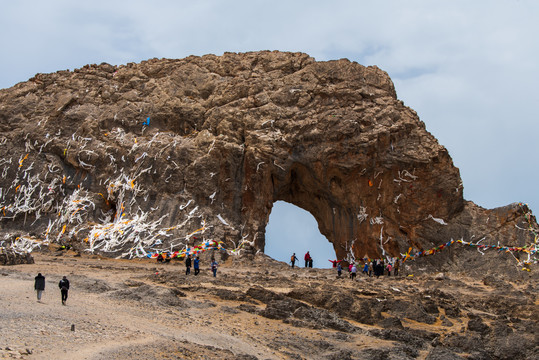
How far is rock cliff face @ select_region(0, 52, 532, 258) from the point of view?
2898 centimetres

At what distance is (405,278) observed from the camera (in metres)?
25.6

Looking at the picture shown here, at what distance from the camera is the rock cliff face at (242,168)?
2898cm

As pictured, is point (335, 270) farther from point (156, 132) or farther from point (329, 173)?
point (156, 132)

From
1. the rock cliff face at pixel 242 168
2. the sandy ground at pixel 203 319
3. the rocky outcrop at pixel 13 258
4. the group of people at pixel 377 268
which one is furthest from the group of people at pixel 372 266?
the rocky outcrop at pixel 13 258

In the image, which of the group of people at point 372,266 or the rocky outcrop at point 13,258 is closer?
the rocky outcrop at point 13,258

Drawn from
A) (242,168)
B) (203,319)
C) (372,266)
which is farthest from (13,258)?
(372,266)

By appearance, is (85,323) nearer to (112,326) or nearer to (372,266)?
(112,326)

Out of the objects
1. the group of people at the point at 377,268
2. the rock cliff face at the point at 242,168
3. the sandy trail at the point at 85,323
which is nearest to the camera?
the sandy trail at the point at 85,323

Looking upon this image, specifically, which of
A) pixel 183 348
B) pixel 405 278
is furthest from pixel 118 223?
pixel 183 348

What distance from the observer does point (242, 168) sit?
99.1 ft

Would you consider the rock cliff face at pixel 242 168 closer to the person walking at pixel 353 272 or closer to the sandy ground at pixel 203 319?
the person walking at pixel 353 272

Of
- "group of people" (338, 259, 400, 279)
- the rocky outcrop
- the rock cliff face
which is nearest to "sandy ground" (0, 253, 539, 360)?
the rocky outcrop

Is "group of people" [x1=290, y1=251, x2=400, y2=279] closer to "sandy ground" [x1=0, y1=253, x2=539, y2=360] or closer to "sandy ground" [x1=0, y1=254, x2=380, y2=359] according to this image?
"sandy ground" [x1=0, y1=253, x2=539, y2=360]

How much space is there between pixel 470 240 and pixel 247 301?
14.7 metres
